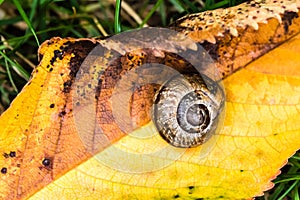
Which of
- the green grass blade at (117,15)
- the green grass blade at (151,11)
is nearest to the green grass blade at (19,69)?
the green grass blade at (117,15)

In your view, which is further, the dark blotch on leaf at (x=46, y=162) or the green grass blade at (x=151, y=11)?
the green grass blade at (x=151, y=11)

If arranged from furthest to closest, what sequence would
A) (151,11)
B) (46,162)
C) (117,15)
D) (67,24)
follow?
1. (67,24)
2. (151,11)
3. (117,15)
4. (46,162)

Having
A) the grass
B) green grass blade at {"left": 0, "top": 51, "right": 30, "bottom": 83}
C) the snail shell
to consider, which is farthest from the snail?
green grass blade at {"left": 0, "top": 51, "right": 30, "bottom": 83}

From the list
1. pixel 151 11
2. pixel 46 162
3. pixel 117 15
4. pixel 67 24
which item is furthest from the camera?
pixel 67 24

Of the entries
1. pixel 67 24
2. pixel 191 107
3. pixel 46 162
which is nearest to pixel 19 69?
pixel 67 24

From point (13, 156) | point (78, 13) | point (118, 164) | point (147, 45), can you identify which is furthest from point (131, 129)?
point (78, 13)

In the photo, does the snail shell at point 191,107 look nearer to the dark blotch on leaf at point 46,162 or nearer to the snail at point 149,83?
the snail at point 149,83

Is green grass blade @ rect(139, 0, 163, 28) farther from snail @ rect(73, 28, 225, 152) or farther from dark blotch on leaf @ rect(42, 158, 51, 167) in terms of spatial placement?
dark blotch on leaf @ rect(42, 158, 51, 167)

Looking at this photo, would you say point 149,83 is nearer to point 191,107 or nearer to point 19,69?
point 191,107
